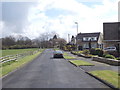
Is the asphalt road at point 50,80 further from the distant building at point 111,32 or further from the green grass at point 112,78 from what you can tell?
the distant building at point 111,32

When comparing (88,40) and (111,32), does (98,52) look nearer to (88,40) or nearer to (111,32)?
(111,32)

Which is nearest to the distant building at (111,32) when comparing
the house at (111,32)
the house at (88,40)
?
the house at (111,32)

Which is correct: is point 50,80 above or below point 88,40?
below

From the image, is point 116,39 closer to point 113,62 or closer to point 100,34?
point 113,62

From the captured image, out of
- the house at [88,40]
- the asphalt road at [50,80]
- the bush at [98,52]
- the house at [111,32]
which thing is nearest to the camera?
the asphalt road at [50,80]

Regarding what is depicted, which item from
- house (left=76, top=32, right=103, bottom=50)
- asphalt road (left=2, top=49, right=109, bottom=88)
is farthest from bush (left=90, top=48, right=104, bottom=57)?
house (left=76, top=32, right=103, bottom=50)

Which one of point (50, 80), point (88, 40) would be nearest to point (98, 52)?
point (50, 80)

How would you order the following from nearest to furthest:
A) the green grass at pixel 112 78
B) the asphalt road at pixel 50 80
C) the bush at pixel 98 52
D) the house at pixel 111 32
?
the green grass at pixel 112 78, the asphalt road at pixel 50 80, the bush at pixel 98 52, the house at pixel 111 32

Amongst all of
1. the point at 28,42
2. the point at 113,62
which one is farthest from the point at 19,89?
the point at 28,42

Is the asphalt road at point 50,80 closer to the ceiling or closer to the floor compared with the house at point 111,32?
closer to the floor

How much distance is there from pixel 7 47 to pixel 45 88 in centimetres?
10196

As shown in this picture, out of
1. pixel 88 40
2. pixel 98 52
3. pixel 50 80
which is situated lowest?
pixel 50 80

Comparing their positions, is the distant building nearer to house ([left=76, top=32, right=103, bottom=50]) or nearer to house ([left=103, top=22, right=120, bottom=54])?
house ([left=103, top=22, right=120, bottom=54])

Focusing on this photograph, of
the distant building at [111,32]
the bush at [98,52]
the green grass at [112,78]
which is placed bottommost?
the green grass at [112,78]
